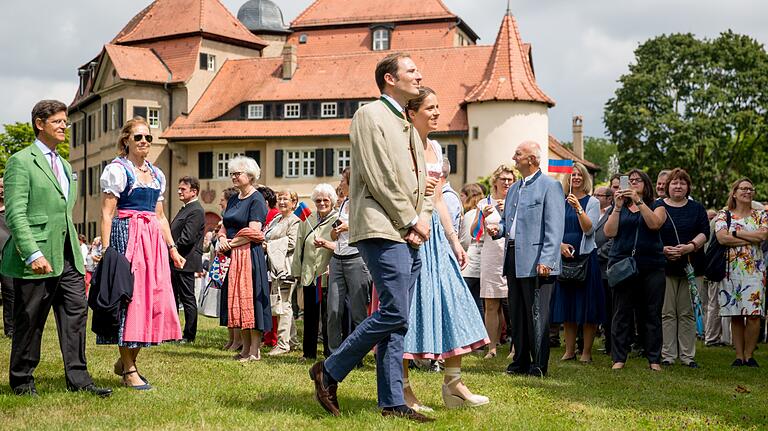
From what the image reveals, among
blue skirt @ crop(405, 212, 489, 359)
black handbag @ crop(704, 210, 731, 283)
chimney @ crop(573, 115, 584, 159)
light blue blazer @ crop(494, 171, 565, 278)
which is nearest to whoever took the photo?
blue skirt @ crop(405, 212, 489, 359)

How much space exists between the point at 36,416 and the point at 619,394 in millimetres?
4805

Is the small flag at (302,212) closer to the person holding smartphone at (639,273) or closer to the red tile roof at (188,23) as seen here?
the person holding smartphone at (639,273)

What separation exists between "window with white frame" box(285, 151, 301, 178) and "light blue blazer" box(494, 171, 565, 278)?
44.9 meters

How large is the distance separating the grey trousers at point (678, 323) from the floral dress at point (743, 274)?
0.57m

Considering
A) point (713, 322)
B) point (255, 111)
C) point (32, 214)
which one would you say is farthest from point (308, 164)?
point (32, 214)

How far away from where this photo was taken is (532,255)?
960 centimetres

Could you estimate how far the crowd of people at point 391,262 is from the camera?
264 inches

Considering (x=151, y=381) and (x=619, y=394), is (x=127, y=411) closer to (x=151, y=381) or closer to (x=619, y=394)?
(x=151, y=381)

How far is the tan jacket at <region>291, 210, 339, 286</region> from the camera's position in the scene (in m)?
11.0

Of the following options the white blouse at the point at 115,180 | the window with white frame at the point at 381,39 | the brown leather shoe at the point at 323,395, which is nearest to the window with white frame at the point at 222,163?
the window with white frame at the point at 381,39

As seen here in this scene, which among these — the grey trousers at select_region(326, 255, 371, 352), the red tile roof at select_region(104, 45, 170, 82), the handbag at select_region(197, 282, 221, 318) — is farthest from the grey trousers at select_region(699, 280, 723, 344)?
the red tile roof at select_region(104, 45, 170, 82)

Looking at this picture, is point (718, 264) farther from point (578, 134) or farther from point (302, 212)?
point (578, 134)

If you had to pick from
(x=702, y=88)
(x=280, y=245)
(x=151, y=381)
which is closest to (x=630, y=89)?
(x=702, y=88)

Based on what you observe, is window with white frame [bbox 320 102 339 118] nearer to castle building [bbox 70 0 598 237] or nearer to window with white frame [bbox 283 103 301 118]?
castle building [bbox 70 0 598 237]
